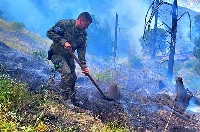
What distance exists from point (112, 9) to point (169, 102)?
48780 mm

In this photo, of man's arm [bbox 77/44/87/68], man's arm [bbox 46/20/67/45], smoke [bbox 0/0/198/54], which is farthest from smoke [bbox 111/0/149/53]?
man's arm [bbox 46/20/67/45]

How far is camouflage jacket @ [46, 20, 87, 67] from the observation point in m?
6.50

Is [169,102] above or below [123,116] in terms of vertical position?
above

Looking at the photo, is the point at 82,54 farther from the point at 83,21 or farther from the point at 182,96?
the point at 182,96

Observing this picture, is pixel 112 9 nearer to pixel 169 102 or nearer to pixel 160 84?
pixel 160 84

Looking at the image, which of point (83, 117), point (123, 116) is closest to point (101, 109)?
point (123, 116)

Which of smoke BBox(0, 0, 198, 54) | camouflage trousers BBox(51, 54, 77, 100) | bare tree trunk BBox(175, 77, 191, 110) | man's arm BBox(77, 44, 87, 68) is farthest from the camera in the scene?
smoke BBox(0, 0, 198, 54)

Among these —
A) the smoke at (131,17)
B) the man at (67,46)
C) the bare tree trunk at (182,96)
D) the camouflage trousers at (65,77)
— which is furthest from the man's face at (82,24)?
the smoke at (131,17)

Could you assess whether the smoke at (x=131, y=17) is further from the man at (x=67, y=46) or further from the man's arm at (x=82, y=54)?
the man at (x=67, y=46)

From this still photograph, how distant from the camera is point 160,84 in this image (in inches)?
652

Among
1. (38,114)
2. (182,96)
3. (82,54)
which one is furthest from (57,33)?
(182,96)

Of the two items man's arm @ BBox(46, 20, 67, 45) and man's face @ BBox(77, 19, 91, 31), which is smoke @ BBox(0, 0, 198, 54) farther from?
man's arm @ BBox(46, 20, 67, 45)

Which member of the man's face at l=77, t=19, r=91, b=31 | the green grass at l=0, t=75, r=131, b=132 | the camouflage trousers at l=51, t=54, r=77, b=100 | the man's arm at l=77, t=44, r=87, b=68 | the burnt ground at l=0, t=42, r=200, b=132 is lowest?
the green grass at l=0, t=75, r=131, b=132

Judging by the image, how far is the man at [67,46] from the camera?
6352mm
